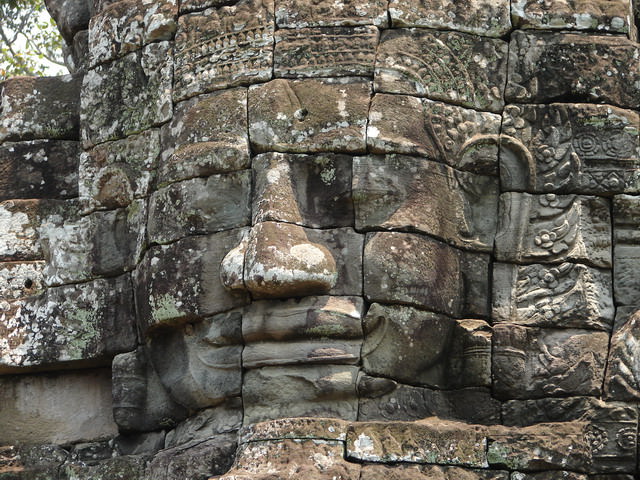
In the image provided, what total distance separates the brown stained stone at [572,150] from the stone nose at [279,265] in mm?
1420

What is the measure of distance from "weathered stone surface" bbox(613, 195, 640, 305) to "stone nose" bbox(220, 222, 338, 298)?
6.03ft

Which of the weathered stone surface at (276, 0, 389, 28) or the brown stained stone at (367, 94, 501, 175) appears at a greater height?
the weathered stone surface at (276, 0, 389, 28)

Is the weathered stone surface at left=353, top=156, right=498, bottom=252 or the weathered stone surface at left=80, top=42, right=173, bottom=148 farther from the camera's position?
the weathered stone surface at left=80, top=42, right=173, bottom=148

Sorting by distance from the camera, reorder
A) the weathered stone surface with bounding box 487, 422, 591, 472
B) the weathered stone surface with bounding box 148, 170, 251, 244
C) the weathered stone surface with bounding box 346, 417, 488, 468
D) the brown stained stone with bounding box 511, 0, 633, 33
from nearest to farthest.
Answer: the weathered stone surface with bounding box 346, 417, 488, 468 < the weathered stone surface with bounding box 487, 422, 591, 472 < the weathered stone surface with bounding box 148, 170, 251, 244 < the brown stained stone with bounding box 511, 0, 633, 33

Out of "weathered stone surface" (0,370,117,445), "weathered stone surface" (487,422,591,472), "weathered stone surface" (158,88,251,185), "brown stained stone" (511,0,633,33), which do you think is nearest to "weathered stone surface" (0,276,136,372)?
"weathered stone surface" (0,370,117,445)

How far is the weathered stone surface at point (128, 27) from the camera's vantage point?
12352 millimetres

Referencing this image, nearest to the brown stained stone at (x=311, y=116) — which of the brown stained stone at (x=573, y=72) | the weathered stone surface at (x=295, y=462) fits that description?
the brown stained stone at (x=573, y=72)

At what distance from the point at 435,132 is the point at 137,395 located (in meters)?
2.54

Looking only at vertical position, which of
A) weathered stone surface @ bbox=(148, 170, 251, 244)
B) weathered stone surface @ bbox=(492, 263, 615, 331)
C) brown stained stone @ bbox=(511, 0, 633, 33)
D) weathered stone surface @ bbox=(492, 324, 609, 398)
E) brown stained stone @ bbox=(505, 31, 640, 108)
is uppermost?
brown stained stone @ bbox=(511, 0, 633, 33)

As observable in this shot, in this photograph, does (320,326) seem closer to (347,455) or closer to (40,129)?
(347,455)

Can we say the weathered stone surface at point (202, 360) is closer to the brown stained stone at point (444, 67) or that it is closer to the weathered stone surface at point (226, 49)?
the weathered stone surface at point (226, 49)

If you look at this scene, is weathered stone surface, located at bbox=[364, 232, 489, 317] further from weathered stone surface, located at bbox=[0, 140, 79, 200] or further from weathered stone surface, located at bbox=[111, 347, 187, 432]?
weathered stone surface, located at bbox=[0, 140, 79, 200]

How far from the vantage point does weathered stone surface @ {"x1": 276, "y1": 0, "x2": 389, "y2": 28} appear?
1173 centimetres

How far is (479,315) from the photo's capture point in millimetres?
11625
